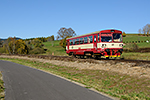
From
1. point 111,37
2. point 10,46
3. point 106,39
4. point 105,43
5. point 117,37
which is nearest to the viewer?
point 105,43

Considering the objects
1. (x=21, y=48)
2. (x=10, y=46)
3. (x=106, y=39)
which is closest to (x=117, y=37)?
(x=106, y=39)

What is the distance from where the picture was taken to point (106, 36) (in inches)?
816

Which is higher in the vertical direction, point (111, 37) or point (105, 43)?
point (111, 37)

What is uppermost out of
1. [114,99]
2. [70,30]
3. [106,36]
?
[70,30]

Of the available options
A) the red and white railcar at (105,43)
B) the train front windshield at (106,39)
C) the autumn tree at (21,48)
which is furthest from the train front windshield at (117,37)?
the autumn tree at (21,48)

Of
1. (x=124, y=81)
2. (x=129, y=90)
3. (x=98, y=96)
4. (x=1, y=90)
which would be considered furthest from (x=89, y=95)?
(x=1, y=90)

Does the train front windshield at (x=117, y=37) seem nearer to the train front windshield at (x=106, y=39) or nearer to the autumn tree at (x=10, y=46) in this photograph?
the train front windshield at (x=106, y=39)

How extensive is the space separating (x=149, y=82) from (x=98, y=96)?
2834mm

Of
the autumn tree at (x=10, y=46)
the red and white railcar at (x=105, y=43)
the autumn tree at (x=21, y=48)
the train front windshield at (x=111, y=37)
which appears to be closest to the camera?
the red and white railcar at (x=105, y=43)

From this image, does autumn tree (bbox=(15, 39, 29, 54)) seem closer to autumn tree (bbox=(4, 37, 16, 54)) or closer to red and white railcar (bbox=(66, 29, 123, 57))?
autumn tree (bbox=(4, 37, 16, 54))

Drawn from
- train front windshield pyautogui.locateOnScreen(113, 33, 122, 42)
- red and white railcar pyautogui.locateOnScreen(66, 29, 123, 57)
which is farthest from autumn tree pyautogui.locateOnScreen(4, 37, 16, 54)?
train front windshield pyautogui.locateOnScreen(113, 33, 122, 42)

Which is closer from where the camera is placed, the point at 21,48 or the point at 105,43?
the point at 105,43

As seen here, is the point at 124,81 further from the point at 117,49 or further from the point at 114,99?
the point at 117,49

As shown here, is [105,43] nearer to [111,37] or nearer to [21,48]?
[111,37]
